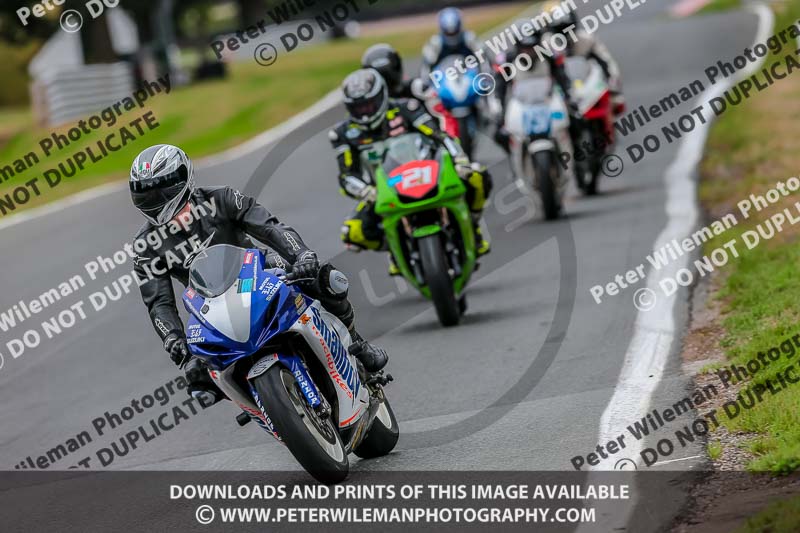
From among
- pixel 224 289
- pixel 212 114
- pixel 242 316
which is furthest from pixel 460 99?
pixel 212 114

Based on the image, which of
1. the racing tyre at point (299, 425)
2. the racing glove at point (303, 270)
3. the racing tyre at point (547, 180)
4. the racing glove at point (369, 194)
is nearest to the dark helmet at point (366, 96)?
the racing glove at point (369, 194)

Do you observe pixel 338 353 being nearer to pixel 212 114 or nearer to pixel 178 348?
pixel 178 348

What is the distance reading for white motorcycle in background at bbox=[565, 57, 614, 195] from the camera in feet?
49.3

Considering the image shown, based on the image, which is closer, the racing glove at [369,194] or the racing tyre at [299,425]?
the racing tyre at [299,425]

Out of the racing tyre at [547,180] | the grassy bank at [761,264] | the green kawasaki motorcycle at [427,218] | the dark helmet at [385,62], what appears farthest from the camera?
the racing tyre at [547,180]

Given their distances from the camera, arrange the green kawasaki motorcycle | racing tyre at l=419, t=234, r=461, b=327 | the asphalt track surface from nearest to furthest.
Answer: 1. the asphalt track surface
2. racing tyre at l=419, t=234, r=461, b=327
3. the green kawasaki motorcycle

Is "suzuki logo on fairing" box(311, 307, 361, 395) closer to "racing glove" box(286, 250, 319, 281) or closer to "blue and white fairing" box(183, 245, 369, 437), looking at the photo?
"blue and white fairing" box(183, 245, 369, 437)

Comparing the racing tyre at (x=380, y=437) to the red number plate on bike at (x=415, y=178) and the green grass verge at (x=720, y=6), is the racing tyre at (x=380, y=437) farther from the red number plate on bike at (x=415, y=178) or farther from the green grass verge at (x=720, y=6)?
the green grass verge at (x=720, y=6)

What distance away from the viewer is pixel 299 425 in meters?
6.08

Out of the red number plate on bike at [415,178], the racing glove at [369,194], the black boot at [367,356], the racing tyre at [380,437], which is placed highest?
the black boot at [367,356]

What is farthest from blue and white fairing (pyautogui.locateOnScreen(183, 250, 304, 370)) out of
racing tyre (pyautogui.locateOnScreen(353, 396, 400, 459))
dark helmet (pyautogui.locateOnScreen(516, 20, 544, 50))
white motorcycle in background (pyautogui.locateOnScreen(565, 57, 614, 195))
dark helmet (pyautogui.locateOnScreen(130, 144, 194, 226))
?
white motorcycle in background (pyautogui.locateOnScreen(565, 57, 614, 195))

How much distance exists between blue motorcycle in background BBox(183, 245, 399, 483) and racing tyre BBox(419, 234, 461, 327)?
3071mm

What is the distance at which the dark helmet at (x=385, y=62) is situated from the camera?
1283 centimetres

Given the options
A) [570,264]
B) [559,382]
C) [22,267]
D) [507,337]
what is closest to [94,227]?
[22,267]
